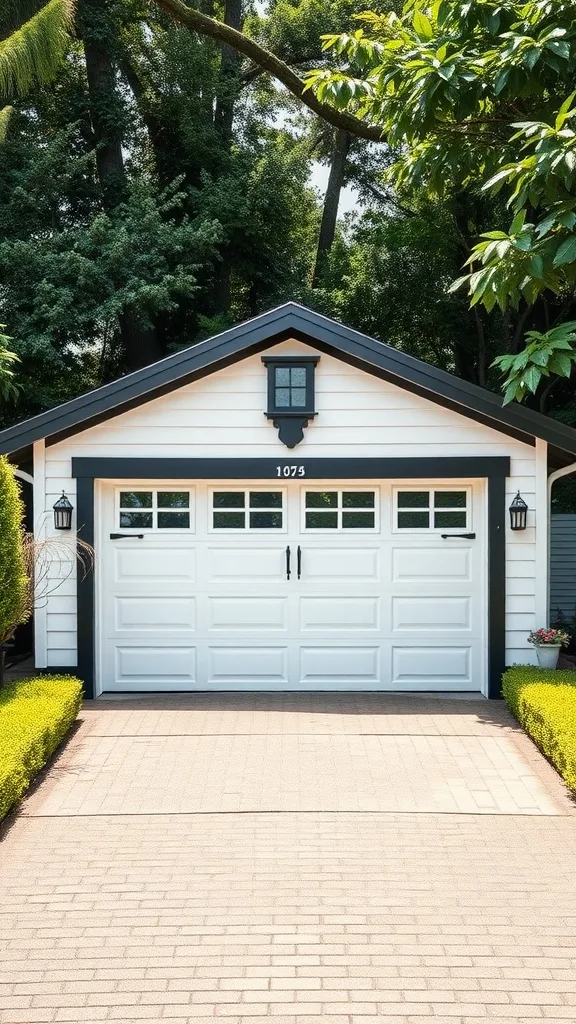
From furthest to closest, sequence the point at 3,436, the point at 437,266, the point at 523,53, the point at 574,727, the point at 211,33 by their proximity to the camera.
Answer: the point at 437,266, the point at 211,33, the point at 3,436, the point at 523,53, the point at 574,727

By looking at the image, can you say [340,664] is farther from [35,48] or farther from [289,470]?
[35,48]

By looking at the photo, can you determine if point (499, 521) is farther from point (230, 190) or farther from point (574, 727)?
point (230, 190)

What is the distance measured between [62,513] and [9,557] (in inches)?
49.3

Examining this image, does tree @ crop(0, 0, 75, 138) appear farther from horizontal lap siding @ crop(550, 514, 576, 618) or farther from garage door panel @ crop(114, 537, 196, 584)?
horizontal lap siding @ crop(550, 514, 576, 618)

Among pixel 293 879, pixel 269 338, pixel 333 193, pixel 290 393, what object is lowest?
pixel 293 879

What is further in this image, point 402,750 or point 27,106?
point 27,106

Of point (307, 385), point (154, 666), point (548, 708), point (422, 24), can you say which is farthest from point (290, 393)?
point (548, 708)

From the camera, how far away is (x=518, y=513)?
8734mm

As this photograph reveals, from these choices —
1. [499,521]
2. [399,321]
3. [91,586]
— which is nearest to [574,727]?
[499,521]

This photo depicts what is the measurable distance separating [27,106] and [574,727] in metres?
15.3

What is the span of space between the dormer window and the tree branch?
784 cm

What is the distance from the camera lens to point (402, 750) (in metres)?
7.08

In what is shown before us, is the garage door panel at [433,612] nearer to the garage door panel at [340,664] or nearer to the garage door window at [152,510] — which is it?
the garage door panel at [340,664]

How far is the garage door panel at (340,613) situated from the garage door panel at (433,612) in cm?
24
